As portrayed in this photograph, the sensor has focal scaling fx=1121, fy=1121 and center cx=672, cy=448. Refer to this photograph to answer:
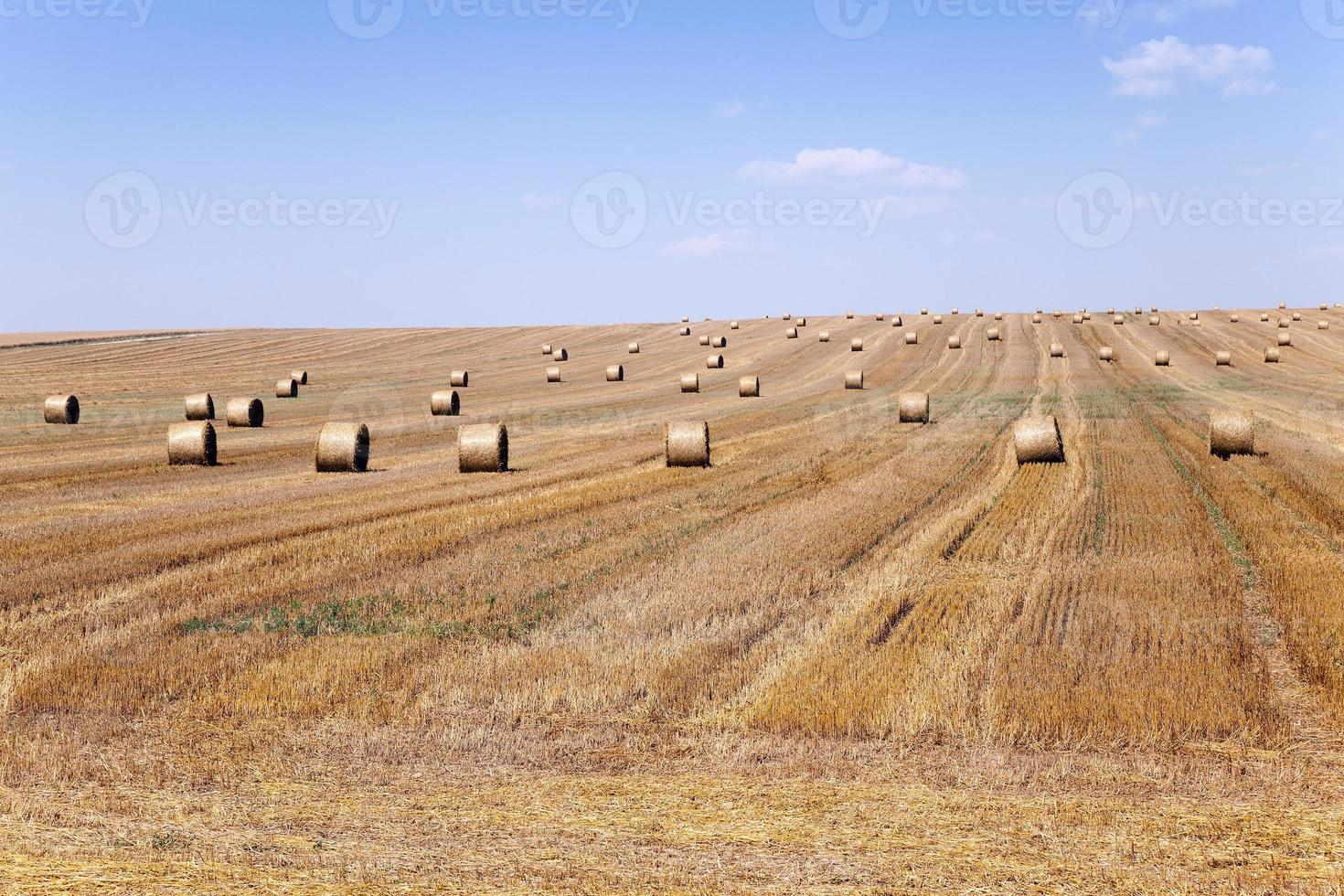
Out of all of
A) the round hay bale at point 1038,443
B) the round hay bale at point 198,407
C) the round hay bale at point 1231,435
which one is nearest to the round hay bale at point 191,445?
the round hay bale at point 198,407

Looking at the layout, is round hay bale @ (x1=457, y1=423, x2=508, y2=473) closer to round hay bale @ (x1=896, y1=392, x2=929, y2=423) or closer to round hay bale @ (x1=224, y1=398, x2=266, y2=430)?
round hay bale @ (x1=224, y1=398, x2=266, y2=430)

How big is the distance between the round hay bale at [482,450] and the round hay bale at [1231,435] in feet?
46.0

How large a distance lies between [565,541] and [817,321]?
75.3m

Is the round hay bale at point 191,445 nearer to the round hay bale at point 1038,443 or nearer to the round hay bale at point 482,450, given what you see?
the round hay bale at point 482,450

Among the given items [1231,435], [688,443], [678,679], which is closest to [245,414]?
[688,443]

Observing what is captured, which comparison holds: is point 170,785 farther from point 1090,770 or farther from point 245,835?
point 1090,770

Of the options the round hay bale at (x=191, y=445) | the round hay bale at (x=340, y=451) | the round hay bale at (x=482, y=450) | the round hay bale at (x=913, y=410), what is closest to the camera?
the round hay bale at (x=482, y=450)

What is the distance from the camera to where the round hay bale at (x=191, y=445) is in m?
22.9

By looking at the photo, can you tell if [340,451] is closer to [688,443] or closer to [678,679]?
[688,443]

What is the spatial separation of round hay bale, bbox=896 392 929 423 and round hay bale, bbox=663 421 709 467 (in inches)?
421

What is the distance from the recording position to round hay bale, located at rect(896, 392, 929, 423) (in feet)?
102

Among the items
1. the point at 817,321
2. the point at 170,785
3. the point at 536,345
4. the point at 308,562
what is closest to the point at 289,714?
the point at 170,785

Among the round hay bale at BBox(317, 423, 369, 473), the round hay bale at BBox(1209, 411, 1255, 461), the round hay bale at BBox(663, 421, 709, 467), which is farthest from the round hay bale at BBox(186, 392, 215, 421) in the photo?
the round hay bale at BBox(1209, 411, 1255, 461)

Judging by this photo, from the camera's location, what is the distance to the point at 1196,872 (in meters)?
5.56
